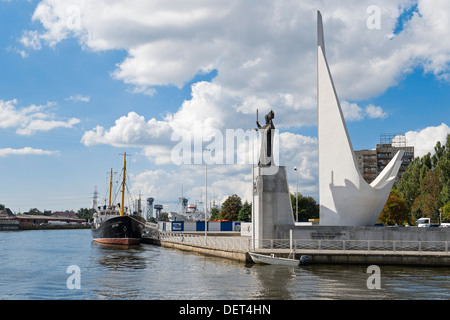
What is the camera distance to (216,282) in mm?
21797

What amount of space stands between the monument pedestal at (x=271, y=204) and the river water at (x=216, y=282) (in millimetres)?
4048

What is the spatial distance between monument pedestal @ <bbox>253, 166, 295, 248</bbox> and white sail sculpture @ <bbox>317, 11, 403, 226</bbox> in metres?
4.04

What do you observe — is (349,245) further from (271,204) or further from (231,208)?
(231,208)

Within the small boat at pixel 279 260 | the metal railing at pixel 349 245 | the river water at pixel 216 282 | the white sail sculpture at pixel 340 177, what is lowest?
the river water at pixel 216 282

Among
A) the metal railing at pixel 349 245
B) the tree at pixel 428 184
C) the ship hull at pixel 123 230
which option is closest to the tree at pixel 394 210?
the tree at pixel 428 184

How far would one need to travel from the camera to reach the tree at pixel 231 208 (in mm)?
100750

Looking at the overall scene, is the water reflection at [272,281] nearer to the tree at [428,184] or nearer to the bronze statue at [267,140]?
the bronze statue at [267,140]

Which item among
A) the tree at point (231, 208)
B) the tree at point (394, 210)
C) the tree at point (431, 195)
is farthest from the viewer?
the tree at point (231, 208)

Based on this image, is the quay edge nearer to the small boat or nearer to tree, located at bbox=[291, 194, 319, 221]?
the small boat

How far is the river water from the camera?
18641mm

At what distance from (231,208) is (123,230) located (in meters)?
47.6
